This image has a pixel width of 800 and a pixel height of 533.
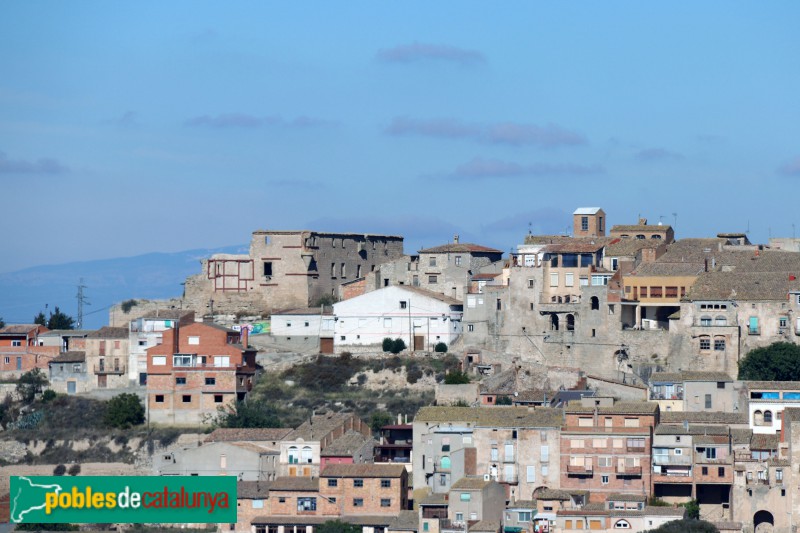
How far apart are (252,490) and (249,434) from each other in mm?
4538

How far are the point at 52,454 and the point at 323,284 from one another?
17.8 metres

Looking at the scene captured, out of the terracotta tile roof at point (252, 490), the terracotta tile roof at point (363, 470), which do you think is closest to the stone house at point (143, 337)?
the terracotta tile roof at point (252, 490)

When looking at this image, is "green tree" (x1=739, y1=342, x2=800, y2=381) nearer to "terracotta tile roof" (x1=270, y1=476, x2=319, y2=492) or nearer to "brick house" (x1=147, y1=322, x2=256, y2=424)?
"terracotta tile roof" (x1=270, y1=476, x2=319, y2=492)

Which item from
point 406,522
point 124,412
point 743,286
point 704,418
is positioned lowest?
point 406,522

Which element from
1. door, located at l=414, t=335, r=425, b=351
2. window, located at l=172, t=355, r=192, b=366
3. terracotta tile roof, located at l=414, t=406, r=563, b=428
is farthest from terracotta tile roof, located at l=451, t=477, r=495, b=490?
window, located at l=172, t=355, r=192, b=366

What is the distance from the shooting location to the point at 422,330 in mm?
81938

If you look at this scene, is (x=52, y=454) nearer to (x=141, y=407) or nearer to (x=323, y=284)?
(x=141, y=407)

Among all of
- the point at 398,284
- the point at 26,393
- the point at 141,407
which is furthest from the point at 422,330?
the point at 26,393

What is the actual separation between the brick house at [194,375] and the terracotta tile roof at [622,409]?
54.6 ft

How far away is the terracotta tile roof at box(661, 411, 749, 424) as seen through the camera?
69125 mm

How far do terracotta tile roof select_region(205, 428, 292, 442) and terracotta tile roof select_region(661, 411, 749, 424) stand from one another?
14.9 m

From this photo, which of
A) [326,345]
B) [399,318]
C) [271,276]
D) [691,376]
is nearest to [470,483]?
[691,376]

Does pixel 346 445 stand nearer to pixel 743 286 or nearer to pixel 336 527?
pixel 336 527

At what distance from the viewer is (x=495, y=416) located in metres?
69.3
